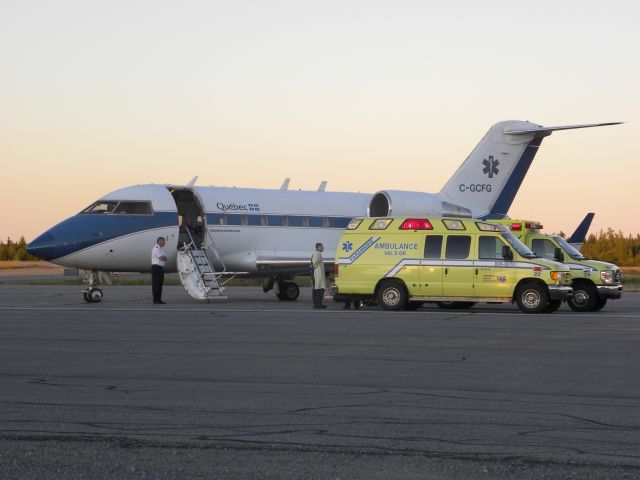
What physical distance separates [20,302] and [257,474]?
74.7 feet

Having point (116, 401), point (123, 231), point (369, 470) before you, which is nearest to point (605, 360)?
point (116, 401)

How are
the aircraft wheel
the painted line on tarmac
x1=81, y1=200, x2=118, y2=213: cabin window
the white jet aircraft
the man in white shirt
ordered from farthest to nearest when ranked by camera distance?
x1=81, y1=200, x2=118, y2=213: cabin window, the white jet aircraft, the aircraft wheel, the man in white shirt, the painted line on tarmac

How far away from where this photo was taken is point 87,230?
28422mm

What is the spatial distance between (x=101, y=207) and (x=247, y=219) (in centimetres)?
427

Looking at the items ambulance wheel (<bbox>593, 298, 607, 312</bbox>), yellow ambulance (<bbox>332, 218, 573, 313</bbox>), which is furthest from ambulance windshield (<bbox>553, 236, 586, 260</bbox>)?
yellow ambulance (<bbox>332, 218, 573, 313</bbox>)

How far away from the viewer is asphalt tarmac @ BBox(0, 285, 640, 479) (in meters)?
6.86

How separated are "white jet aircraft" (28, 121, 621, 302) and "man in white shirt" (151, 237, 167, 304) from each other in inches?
34.7

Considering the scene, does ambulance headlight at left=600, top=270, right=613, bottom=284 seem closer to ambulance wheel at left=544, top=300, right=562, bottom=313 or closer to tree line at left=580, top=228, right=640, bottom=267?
ambulance wheel at left=544, top=300, right=562, bottom=313

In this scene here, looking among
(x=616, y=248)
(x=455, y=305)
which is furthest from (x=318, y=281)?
(x=616, y=248)

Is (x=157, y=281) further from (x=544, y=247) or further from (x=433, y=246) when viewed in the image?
(x=544, y=247)

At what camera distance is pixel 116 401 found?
30.9ft

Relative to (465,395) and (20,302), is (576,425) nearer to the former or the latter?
(465,395)

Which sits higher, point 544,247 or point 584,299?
point 544,247

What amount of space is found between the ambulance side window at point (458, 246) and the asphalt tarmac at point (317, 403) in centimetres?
680
